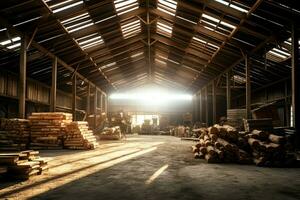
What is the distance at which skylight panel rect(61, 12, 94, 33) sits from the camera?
50.3 ft

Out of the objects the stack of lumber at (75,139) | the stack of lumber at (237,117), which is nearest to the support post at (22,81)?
the stack of lumber at (75,139)

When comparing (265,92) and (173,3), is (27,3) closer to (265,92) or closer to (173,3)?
(173,3)

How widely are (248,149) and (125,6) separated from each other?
1032 centimetres

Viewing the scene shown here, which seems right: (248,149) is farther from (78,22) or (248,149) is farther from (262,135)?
(78,22)

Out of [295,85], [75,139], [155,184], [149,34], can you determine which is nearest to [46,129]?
[75,139]

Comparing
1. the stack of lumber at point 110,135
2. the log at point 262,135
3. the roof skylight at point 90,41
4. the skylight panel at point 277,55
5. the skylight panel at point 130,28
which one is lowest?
the stack of lumber at point 110,135

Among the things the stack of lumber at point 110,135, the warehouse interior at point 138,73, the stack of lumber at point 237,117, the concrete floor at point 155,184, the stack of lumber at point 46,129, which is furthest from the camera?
the stack of lumber at point 110,135

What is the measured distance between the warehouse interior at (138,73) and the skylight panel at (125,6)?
8 centimetres

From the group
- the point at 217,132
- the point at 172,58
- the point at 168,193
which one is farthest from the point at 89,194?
the point at 172,58

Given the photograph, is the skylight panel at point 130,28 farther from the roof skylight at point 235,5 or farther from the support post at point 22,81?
the roof skylight at point 235,5

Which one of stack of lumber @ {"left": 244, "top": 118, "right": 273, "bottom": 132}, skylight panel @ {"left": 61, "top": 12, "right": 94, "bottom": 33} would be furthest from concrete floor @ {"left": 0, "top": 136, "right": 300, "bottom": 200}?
skylight panel @ {"left": 61, "top": 12, "right": 94, "bottom": 33}

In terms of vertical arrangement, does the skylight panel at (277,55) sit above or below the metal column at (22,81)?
above

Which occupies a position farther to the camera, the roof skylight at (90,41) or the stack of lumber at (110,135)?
the stack of lumber at (110,135)

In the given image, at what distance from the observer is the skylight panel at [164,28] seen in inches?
762
